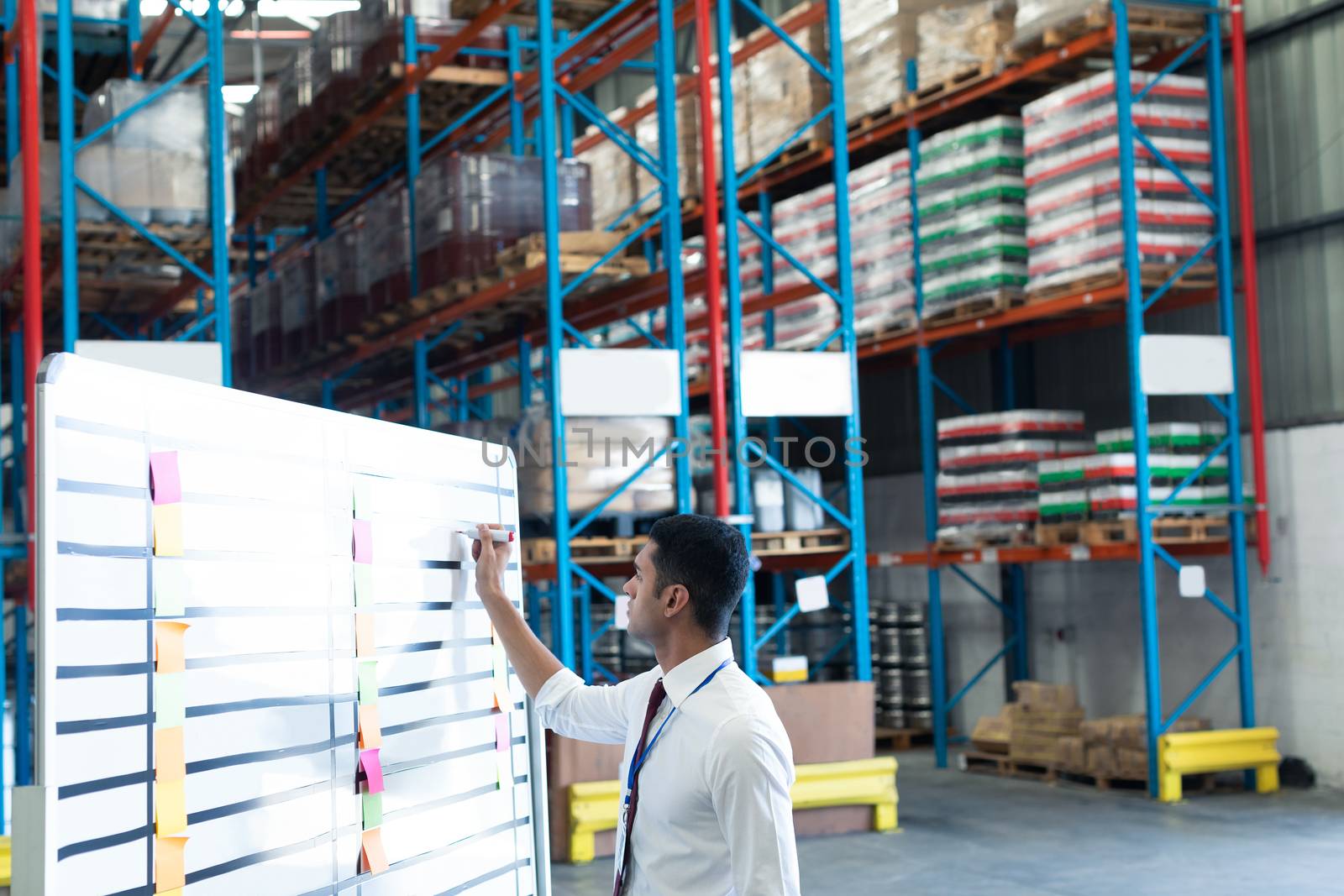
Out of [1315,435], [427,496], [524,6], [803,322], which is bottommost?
[427,496]

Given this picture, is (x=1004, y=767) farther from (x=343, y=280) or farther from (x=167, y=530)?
(x=167, y=530)

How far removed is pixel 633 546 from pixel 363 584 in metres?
6.45

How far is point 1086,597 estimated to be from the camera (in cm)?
1215

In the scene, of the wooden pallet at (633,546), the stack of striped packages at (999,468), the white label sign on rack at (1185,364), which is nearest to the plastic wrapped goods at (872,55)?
the stack of striped packages at (999,468)

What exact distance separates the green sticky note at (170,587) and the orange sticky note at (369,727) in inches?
22.6

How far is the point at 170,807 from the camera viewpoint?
7.82ft

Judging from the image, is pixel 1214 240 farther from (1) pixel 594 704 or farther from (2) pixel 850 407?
(1) pixel 594 704

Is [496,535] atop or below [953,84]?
below

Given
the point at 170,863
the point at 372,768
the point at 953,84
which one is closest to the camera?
the point at 170,863

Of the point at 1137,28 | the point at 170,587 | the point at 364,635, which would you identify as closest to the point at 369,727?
the point at 364,635

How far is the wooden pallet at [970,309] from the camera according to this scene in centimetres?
1124

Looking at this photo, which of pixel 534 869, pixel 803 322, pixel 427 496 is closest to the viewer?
pixel 427 496

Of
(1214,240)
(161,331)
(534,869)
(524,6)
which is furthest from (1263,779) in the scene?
(161,331)

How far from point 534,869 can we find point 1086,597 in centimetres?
933
